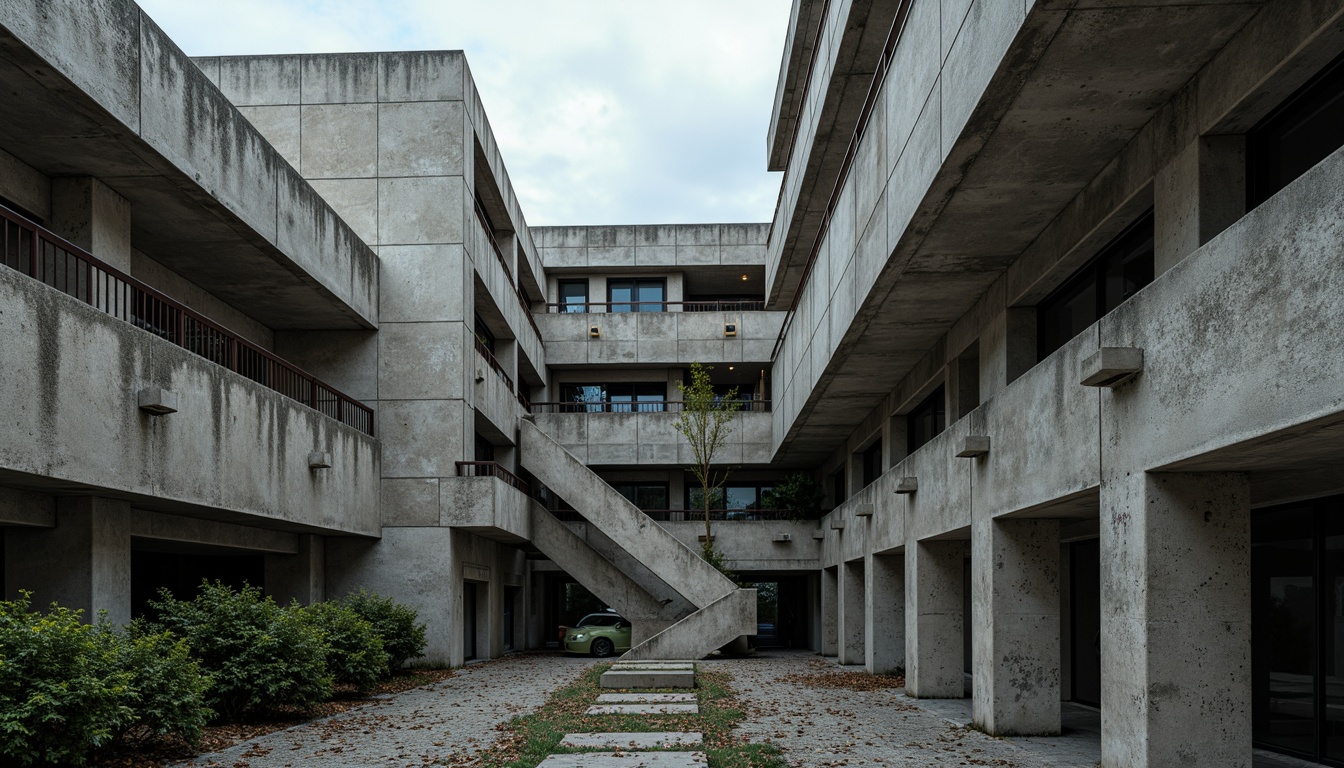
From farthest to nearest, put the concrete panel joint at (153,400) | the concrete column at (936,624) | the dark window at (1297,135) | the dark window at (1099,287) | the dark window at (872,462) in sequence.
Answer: the dark window at (872,462) → the concrete column at (936,624) → the concrete panel joint at (153,400) → the dark window at (1099,287) → the dark window at (1297,135)

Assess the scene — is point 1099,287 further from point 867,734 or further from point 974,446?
point 867,734

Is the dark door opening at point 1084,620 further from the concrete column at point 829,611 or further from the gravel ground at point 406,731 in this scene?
the concrete column at point 829,611

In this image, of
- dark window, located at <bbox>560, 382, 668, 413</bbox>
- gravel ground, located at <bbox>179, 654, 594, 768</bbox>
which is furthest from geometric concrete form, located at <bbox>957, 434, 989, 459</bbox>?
dark window, located at <bbox>560, 382, 668, 413</bbox>

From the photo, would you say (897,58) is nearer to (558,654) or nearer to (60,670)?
(60,670)

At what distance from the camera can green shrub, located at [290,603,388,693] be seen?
58.9ft

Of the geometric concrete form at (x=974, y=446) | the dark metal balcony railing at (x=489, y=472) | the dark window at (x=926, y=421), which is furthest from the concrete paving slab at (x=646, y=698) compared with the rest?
the dark metal balcony railing at (x=489, y=472)

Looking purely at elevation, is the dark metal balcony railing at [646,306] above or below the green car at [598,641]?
above

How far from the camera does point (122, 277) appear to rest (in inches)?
540

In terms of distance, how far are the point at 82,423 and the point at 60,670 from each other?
10.2 feet

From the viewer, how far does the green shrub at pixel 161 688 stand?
11.2 m

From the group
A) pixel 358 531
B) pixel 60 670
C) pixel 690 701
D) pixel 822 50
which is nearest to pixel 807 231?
pixel 822 50

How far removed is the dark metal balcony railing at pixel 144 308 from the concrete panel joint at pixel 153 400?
3.99 feet

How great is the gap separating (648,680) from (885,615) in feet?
22.5

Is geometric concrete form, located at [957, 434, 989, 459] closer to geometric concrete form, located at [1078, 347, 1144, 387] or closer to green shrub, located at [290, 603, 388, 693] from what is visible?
geometric concrete form, located at [1078, 347, 1144, 387]
